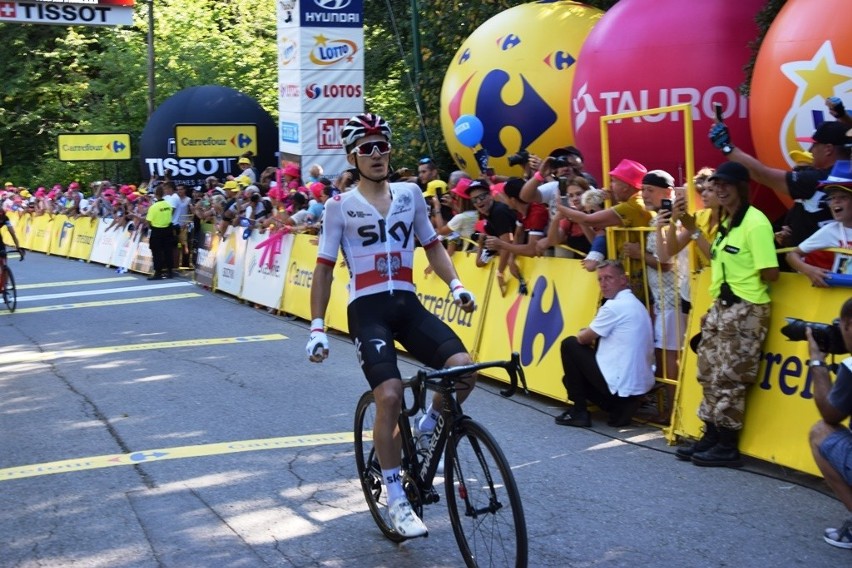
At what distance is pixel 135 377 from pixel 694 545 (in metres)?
6.58

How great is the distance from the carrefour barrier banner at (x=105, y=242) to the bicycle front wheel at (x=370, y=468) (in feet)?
67.6

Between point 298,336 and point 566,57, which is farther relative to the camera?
point 566,57

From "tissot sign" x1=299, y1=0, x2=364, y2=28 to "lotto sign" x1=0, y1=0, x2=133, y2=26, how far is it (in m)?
12.7

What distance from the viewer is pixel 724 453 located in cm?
708

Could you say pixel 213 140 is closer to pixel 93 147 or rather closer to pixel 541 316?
pixel 93 147

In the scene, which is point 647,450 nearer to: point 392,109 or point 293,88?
point 293,88

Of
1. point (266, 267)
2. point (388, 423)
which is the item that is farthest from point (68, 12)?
point (388, 423)

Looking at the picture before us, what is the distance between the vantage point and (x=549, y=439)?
798cm

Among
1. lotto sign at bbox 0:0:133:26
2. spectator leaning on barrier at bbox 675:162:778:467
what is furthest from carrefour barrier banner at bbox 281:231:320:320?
lotto sign at bbox 0:0:133:26

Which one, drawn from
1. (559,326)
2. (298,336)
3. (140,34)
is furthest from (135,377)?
(140,34)

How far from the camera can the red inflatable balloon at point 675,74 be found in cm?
1098

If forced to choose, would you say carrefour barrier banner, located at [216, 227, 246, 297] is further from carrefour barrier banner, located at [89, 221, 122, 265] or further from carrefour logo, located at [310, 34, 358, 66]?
carrefour barrier banner, located at [89, 221, 122, 265]

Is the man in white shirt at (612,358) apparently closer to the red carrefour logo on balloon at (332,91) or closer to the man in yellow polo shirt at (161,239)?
the red carrefour logo on balloon at (332,91)

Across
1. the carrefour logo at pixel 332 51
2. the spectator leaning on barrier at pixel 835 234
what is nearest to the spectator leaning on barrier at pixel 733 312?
the spectator leaning on barrier at pixel 835 234
